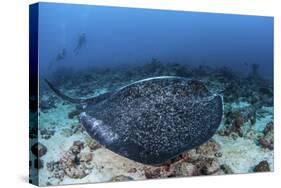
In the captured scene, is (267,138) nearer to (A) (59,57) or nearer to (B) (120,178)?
(B) (120,178)

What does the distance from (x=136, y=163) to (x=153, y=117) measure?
633 millimetres

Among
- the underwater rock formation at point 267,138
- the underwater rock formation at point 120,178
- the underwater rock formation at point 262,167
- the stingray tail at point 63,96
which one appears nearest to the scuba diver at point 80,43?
the stingray tail at point 63,96

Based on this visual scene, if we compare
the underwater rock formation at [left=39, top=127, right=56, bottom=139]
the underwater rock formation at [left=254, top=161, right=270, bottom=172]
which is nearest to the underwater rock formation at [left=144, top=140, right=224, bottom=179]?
the underwater rock formation at [left=254, top=161, right=270, bottom=172]

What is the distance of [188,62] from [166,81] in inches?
17.0

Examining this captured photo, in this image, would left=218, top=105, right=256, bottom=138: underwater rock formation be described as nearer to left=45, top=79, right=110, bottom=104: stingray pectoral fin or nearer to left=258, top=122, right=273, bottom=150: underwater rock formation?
left=258, top=122, right=273, bottom=150: underwater rock formation

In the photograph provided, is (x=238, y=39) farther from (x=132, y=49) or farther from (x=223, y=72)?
(x=132, y=49)

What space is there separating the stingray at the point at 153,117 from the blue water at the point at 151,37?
1.26 ft

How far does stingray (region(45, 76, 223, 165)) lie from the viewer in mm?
9000

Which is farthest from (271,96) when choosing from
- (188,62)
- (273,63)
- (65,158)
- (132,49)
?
(65,158)

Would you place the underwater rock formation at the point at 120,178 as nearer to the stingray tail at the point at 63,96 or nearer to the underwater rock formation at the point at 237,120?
the stingray tail at the point at 63,96

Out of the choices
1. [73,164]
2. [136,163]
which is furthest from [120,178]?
[73,164]

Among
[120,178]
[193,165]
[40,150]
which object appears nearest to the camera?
[40,150]

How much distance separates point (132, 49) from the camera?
922cm

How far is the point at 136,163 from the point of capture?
363 inches
